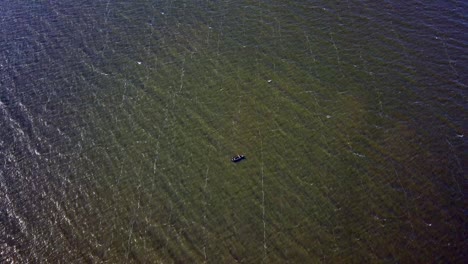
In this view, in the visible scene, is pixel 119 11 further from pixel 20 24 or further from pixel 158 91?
pixel 158 91

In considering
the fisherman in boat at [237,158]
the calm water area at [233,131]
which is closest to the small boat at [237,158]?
the fisherman in boat at [237,158]

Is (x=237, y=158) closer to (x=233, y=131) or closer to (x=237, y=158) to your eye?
(x=237, y=158)

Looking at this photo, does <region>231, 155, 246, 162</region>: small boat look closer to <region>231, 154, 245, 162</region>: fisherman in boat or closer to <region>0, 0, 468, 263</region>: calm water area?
<region>231, 154, 245, 162</region>: fisherman in boat

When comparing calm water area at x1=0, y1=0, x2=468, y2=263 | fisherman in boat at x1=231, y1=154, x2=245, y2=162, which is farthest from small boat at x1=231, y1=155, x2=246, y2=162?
calm water area at x1=0, y1=0, x2=468, y2=263

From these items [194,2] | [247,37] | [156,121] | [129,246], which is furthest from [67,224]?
[194,2]

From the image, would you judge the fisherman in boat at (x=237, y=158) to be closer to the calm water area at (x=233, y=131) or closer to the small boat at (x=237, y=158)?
the small boat at (x=237, y=158)

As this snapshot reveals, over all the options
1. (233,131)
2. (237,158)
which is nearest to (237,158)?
(237,158)

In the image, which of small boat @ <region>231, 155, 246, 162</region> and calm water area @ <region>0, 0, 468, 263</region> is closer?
calm water area @ <region>0, 0, 468, 263</region>

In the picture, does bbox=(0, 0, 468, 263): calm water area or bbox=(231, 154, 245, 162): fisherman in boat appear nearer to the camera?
bbox=(0, 0, 468, 263): calm water area
